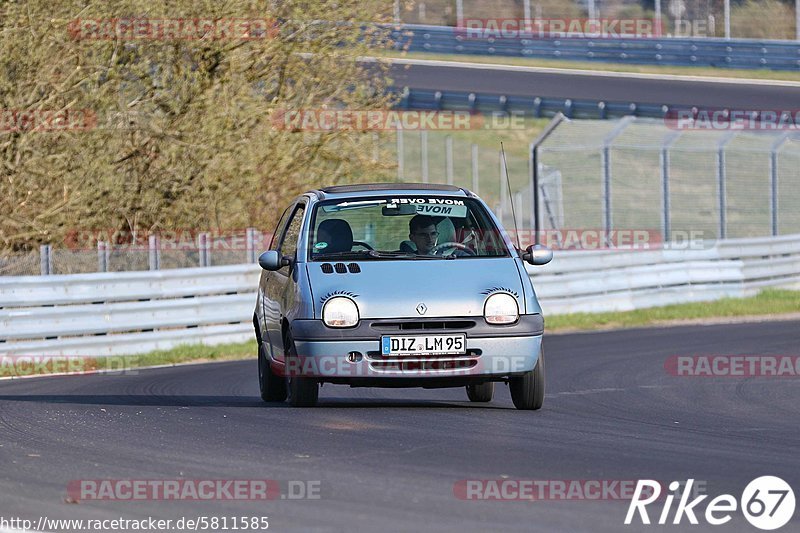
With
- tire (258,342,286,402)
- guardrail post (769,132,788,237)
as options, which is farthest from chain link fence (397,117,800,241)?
tire (258,342,286,402)

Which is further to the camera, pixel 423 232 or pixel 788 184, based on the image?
pixel 788 184

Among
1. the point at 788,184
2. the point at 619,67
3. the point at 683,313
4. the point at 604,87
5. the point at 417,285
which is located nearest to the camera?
the point at 417,285

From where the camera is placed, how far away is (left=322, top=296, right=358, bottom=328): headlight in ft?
32.1

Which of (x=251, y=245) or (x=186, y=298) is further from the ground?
(x=251, y=245)

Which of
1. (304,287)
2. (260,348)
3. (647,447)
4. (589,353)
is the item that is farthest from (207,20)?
(647,447)

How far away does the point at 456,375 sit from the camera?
9.80 metres

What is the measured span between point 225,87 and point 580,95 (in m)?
16.7

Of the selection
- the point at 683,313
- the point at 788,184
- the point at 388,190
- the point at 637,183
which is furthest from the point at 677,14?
the point at 388,190

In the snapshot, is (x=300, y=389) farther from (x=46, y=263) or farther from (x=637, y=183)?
(x=637, y=183)

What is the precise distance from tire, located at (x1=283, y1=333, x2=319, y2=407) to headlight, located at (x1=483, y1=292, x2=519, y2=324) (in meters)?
1.33

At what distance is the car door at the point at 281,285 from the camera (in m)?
10.5

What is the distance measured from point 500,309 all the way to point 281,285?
1.81 meters

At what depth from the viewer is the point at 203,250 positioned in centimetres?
1973

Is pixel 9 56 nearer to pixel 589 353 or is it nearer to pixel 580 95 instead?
pixel 589 353
